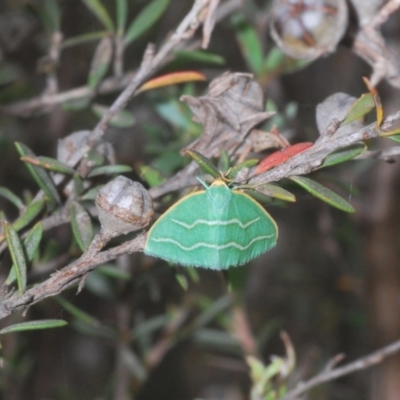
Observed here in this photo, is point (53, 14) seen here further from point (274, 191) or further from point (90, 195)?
point (274, 191)

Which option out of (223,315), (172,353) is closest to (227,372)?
(172,353)

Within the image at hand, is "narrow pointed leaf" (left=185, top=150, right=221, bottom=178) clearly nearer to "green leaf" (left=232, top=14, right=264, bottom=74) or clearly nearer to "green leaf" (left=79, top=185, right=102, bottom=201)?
"green leaf" (left=79, top=185, right=102, bottom=201)

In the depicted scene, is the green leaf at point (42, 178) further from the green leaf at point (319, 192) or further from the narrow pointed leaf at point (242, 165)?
the green leaf at point (319, 192)

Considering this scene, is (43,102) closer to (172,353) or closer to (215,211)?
(215,211)

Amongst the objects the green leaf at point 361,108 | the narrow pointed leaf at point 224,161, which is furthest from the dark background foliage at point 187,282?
the green leaf at point 361,108

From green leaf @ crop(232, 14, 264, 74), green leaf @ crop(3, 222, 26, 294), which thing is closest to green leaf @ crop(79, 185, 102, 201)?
green leaf @ crop(3, 222, 26, 294)

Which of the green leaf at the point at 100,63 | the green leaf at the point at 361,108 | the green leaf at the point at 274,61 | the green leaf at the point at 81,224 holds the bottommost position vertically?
the green leaf at the point at 81,224
